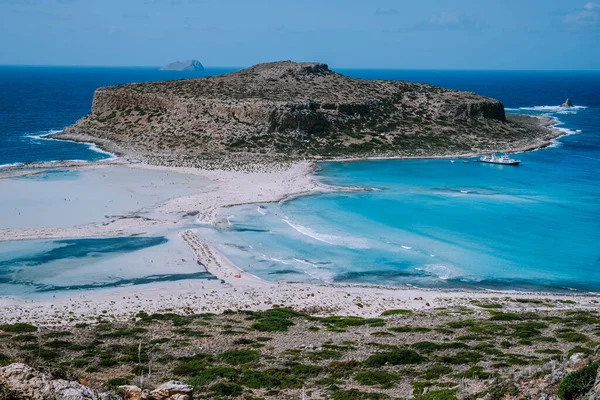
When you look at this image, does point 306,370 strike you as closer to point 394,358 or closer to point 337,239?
point 394,358

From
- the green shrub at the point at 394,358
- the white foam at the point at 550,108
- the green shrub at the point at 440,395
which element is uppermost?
the white foam at the point at 550,108

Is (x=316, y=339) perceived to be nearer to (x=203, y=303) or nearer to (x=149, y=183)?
(x=203, y=303)

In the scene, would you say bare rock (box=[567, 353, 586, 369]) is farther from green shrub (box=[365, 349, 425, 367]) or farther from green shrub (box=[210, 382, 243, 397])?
green shrub (box=[210, 382, 243, 397])

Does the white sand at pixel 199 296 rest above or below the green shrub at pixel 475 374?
below

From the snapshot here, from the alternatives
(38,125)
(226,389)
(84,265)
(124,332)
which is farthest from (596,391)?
(38,125)

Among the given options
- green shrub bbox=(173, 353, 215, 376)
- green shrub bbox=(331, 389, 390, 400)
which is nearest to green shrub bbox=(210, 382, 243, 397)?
green shrub bbox=(173, 353, 215, 376)

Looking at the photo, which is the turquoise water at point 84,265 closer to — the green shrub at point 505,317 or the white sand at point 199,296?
the white sand at point 199,296

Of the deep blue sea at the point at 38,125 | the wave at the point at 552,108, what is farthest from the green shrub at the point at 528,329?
the wave at the point at 552,108

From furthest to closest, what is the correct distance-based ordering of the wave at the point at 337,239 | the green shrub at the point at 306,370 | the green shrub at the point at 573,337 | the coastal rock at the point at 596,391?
the wave at the point at 337,239 → the green shrub at the point at 573,337 → the green shrub at the point at 306,370 → the coastal rock at the point at 596,391
